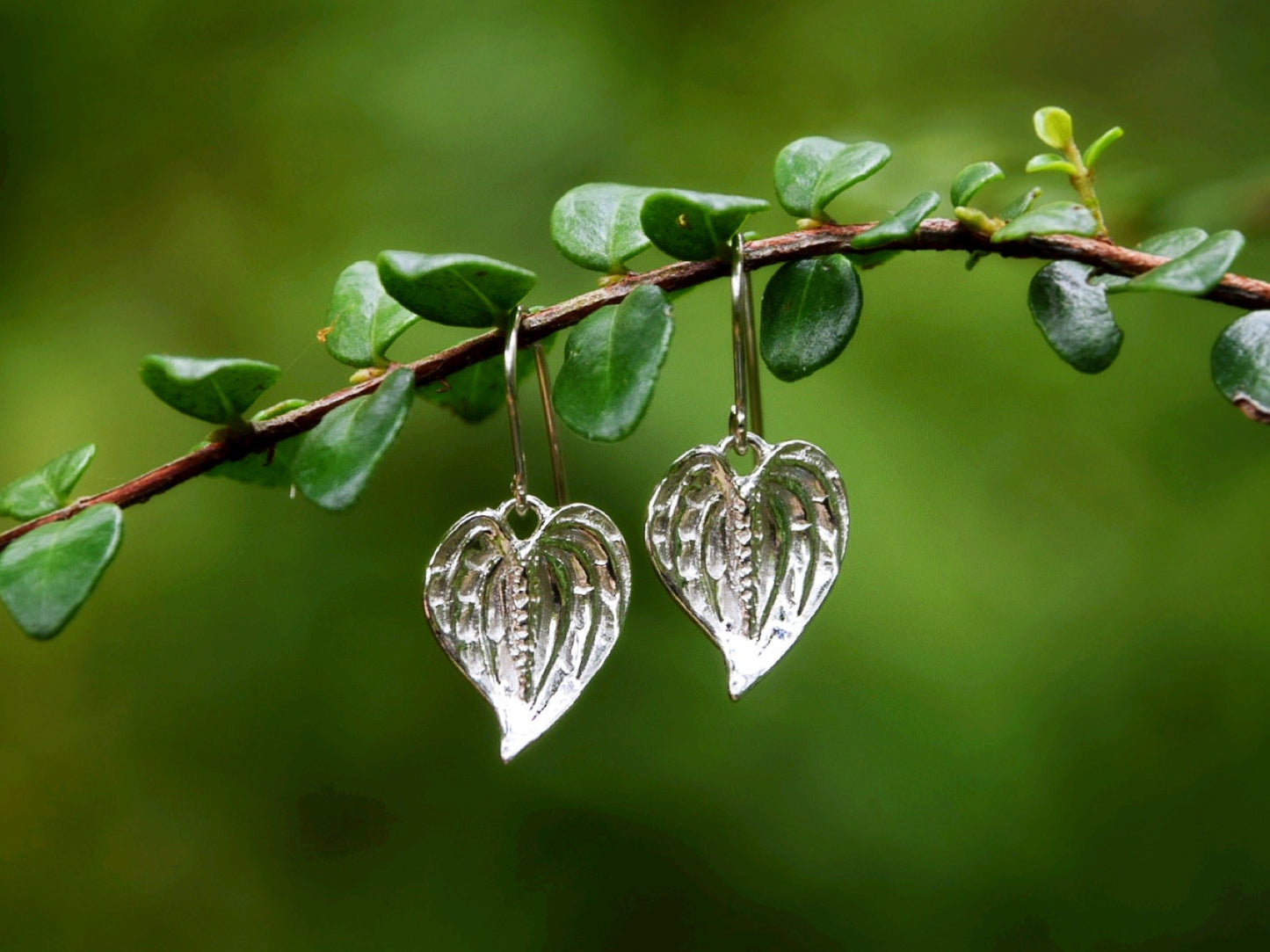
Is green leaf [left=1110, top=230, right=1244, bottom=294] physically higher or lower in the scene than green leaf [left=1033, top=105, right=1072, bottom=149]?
lower

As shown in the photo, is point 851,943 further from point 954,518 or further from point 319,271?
point 319,271

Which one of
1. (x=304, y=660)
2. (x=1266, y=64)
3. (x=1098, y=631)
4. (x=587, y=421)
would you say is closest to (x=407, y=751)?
(x=304, y=660)

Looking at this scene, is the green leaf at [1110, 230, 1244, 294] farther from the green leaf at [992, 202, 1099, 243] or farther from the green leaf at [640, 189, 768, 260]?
the green leaf at [640, 189, 768, 260]

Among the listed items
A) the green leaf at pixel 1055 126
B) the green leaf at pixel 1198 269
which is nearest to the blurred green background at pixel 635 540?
the green leaf at pixel 1055 126

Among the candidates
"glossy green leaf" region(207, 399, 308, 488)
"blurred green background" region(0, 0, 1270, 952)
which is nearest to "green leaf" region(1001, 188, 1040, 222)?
"glossy green leaf" region(207, 399, 308, 488)

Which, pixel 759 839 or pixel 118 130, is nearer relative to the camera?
pixel 759 839
